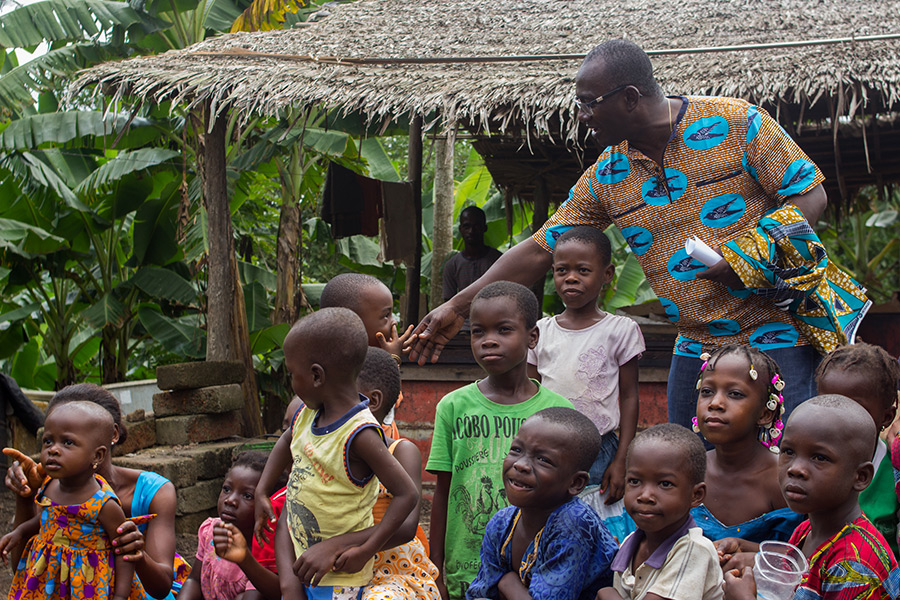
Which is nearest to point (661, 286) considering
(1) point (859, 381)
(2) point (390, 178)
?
(1) point (859, 381)

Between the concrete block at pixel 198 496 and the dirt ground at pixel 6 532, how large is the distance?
195 millimetres

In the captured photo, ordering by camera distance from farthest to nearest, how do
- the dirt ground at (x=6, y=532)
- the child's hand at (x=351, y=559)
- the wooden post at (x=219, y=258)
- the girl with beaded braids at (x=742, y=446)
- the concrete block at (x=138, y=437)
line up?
the wooden post at (x=219, y=258) < the concrete block at (x=138, y=437) < the dirt ground at (x=6, y=532) < the girl with beaded braids at (x=742, y=446) < the child's hand at (x=351, y=559)

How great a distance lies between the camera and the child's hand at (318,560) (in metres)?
2.37

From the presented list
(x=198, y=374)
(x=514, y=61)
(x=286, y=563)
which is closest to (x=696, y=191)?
(x=286, y=563)

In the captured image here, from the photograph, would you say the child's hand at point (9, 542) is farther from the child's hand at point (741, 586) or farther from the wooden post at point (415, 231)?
the wooden post at point (415, 231)

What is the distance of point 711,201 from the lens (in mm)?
3049

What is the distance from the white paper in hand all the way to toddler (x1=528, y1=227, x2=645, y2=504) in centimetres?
48

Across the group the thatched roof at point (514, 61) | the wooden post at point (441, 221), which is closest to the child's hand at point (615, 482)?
the thatched roof at point (514, 61)

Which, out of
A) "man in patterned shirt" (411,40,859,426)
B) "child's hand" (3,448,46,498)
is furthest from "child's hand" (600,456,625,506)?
"child's hand" (3,448,46,498)

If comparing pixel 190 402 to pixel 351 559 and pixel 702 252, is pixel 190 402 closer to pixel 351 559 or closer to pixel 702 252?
pixel 351 559

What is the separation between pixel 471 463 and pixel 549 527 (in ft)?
1.86

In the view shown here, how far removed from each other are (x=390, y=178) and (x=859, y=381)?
26.2 ft

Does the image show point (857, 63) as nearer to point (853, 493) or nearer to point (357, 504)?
point (853, 493)

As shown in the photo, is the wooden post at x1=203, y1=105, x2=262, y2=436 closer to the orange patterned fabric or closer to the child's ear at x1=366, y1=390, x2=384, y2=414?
the child's ear at x1=366, y1=390, x2=384, y2=414
